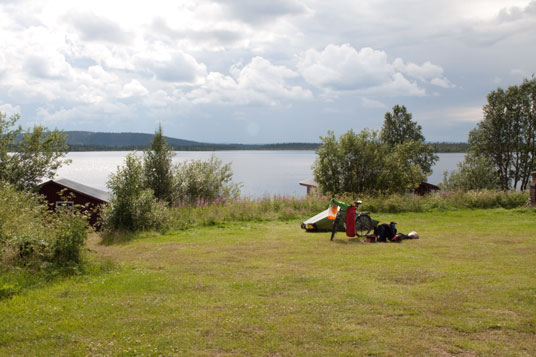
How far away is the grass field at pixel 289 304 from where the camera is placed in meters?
5.40

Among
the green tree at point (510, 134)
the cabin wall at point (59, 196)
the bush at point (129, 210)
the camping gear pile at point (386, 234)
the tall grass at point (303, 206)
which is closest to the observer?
the camping gear pile at point (386, 234)

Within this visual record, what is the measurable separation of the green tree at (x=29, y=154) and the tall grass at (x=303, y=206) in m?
13.5

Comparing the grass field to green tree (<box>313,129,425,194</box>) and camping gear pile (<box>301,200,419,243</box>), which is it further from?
green tree (<box>313,129,425,194</box>)

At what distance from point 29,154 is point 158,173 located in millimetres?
8725

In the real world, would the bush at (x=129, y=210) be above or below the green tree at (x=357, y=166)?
below

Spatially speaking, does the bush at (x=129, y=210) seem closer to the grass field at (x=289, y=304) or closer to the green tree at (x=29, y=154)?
the grass field at (x=289, y=304)

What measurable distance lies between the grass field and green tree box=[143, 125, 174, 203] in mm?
17673

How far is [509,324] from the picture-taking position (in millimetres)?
5844

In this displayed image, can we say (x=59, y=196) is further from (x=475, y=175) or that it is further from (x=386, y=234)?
(x=475, y=175)

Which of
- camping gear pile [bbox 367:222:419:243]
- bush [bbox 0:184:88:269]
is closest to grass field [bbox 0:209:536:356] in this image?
bush [bbox 0:184:88:269]

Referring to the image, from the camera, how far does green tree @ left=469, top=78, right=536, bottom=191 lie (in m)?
50.1

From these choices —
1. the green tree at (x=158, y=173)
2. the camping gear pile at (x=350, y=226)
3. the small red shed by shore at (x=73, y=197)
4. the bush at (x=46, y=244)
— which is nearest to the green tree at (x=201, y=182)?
the green tree at (x=158, y=173)

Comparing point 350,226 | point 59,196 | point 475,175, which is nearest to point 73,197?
point 59,196

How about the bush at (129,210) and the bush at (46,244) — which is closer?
the bush at (46,244)
